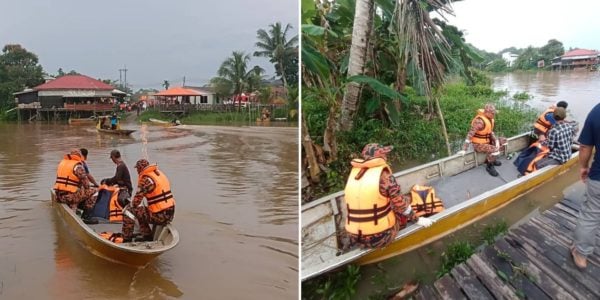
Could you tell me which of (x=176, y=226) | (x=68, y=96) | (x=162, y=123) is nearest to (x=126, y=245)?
(x=176, y=226)

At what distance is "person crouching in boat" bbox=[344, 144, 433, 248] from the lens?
1.17 meters

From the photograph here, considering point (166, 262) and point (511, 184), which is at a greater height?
point (511, 184)

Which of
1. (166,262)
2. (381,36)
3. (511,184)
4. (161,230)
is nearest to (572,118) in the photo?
(511,184)

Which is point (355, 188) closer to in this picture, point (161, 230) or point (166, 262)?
point (161, 230)

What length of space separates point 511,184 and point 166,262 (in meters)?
2.33

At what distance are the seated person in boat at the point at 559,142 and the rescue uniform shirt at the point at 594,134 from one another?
0.30 metres

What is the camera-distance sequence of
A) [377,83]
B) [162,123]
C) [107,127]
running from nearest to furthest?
[377,83] < [107,127] < [162,123]

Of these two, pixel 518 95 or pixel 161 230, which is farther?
pixel 161 230

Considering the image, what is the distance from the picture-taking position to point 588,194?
115 centimetres

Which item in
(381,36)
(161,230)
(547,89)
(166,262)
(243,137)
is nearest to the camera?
(381,36)

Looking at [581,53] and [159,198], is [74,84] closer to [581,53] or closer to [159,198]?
[159,198]

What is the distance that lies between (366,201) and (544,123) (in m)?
0.71

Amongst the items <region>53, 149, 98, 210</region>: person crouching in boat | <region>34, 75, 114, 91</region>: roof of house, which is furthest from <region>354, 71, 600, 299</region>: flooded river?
<region>34, 75, 114, 91</region>: roof of house

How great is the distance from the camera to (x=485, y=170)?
1506mm
